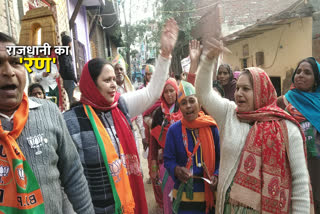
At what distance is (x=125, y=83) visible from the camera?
15.0 feet

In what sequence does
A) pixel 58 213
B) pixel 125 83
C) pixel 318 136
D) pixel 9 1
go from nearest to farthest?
pixel 58 213, pixel 318 136, pixel 9 1, pixel 125 83

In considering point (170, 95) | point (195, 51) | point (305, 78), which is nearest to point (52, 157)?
point (195, 51)

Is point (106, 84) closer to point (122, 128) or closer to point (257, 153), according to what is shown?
point (122, 128)

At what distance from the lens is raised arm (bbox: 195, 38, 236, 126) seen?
203cm

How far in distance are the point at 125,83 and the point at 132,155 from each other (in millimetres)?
2596

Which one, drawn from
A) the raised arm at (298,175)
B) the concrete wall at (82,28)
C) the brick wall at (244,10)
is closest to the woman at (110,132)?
the raised arm at (298,175)

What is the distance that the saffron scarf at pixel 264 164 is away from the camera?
6.10 feet

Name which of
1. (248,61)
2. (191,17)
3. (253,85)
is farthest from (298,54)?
(253,85)

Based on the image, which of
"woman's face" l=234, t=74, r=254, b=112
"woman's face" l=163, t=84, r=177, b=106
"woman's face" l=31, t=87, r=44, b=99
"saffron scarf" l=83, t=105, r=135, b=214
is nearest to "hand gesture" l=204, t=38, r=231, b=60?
"woman's face" l=234, t=74, r=254, b=112

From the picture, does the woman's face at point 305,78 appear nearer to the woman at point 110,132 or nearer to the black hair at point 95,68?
the woman at point 110,132

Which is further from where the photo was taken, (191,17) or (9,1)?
(191,17)

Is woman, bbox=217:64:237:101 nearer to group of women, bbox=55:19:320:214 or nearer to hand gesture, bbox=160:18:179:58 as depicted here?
group of women, bbox=55:19:320:214

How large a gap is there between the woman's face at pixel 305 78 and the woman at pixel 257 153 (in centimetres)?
120

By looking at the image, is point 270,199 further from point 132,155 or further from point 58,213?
point 58,213
